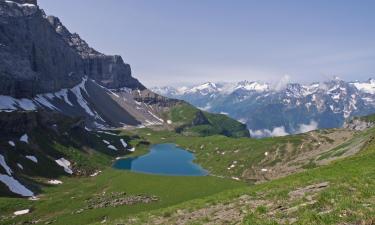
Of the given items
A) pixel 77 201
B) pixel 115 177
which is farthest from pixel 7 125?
pixel 77 201

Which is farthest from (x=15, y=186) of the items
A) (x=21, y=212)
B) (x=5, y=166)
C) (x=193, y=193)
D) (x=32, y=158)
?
(x=193, y=193)

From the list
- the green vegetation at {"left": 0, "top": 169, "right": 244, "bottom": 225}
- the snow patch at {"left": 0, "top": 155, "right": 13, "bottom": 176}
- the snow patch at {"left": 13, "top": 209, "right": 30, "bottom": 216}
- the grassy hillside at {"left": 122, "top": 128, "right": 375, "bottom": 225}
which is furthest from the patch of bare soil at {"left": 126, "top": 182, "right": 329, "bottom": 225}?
the snow patch at {"left": 0, "top": 155, "right": 13, "bottom": 176}

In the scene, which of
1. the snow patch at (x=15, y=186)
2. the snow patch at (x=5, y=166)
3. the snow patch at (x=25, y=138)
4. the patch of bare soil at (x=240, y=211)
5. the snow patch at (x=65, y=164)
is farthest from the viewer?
the snow patch at (x=25, y=138)

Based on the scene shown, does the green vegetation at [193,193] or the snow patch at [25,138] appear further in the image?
the snow patch at [25,138]

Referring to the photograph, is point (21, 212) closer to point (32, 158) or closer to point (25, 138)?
point (32, 158)

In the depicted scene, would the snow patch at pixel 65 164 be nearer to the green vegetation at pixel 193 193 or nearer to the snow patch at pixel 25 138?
the green vegetation at pixel 193 193

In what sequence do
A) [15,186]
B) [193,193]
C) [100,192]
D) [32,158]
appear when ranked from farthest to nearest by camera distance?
[32,158] < [100,192] < [15,186] < [193,193]

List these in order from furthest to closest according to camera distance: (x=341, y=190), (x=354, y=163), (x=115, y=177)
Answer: (x=115, y=177), (x=354, y=163), (x=341, y=190)

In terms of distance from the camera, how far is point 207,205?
40281mm

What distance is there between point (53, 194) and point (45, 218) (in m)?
30.3

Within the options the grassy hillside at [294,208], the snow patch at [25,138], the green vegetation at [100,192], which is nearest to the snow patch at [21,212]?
the green vegetation at [100,192]

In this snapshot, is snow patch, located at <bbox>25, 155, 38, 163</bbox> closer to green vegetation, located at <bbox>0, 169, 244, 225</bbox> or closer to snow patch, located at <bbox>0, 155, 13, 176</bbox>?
green vegetation, located at <bbox>0, 169, 244, 225</bbox>

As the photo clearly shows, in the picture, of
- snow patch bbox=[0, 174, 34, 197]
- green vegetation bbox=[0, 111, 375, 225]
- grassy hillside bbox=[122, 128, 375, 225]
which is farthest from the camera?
snow patch bbox=[0, 174, 34, 197]

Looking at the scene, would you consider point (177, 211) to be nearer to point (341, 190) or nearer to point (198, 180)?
point (341, 190)
